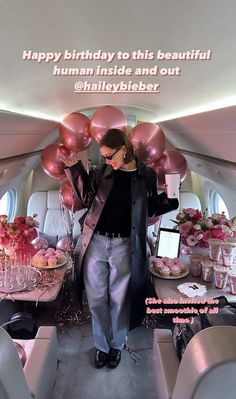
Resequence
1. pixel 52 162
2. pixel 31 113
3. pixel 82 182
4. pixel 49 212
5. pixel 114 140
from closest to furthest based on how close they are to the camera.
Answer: pixel 114 140 < pixel 82 182 < pixel 31 113 < pixel 52 162 < pixel 49 212

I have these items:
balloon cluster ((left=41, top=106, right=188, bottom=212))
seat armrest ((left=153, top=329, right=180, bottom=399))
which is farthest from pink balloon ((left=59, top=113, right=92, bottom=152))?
seat armrest ((left=153, top=329, right=180, bottom=399))

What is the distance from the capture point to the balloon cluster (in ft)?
6.68

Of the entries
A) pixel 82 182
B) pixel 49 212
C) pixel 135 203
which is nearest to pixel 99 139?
pixel 82 182

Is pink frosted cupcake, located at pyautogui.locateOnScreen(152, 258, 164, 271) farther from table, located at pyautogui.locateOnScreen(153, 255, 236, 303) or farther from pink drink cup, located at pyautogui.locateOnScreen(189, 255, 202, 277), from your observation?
pink drink cup, located at pyautogui.locateOnScreen(189, 255, 202, 277)

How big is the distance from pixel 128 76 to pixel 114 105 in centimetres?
66

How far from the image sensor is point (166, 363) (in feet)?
3.86

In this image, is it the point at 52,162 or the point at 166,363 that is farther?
the point at 52,162

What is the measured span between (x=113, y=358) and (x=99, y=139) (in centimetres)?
145

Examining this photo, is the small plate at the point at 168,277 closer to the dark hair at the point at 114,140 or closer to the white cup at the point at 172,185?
the white cup at the point at 172,185

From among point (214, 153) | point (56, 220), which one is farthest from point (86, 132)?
point (56, 220)

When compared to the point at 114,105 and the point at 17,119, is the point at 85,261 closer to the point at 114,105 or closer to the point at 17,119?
the point at 17,119

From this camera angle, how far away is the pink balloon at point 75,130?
6.93 feet

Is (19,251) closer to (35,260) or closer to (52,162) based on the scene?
(35,260)

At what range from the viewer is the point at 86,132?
2.13 m
